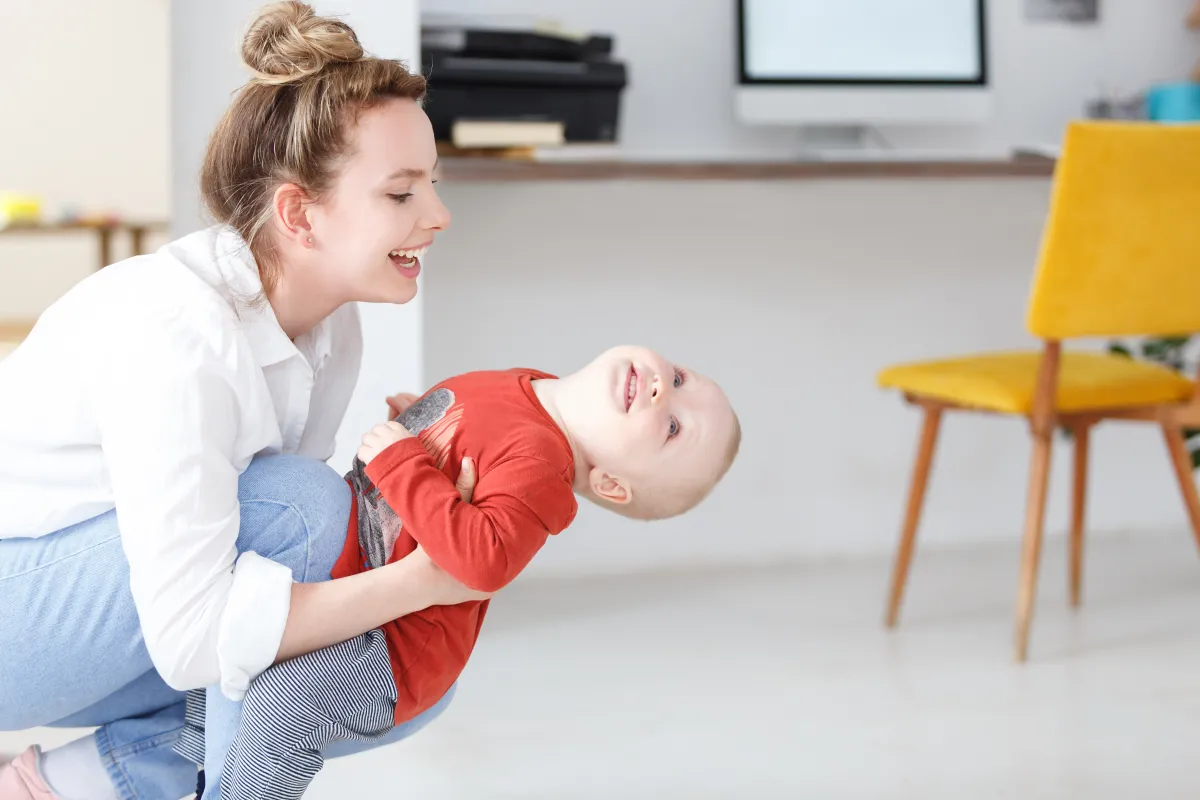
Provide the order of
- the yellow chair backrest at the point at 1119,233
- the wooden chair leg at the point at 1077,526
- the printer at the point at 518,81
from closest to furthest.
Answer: the yellow chair backrest at the point at 1119,233 < the printer at the point at 518,81 < the wooden chair leg at the point at 1077,526

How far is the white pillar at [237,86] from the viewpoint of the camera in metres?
2.06

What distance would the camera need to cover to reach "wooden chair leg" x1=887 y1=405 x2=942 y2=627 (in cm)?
232

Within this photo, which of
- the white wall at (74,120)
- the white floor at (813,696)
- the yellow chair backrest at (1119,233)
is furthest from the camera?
the white wall at (74,120)

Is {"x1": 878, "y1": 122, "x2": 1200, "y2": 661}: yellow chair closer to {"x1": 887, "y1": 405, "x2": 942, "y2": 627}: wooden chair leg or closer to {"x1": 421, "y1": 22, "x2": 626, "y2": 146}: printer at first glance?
{"x1": 887, "y1": 405, "x2": 942, "y2": 627}: wooden chair leg

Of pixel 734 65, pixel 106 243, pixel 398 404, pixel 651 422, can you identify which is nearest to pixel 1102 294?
pixel 734 65

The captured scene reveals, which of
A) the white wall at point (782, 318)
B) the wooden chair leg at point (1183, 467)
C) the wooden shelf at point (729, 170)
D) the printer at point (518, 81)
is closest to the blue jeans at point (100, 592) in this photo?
the wooden shelf at point (729, 170)

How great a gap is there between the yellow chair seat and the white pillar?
88 centimetres

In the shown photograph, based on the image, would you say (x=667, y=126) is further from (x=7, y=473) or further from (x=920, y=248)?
(x=7, y=473)

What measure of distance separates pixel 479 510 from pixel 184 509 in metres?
0.23

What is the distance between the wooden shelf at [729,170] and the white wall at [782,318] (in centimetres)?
45

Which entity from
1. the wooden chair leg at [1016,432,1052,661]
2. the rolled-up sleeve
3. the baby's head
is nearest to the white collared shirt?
the rolled-up sleeve

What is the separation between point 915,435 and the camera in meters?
2.95

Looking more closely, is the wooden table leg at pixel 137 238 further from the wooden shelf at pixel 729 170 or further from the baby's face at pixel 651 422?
the baby's face at pixel 651 422

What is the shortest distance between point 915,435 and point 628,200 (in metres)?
0.87
